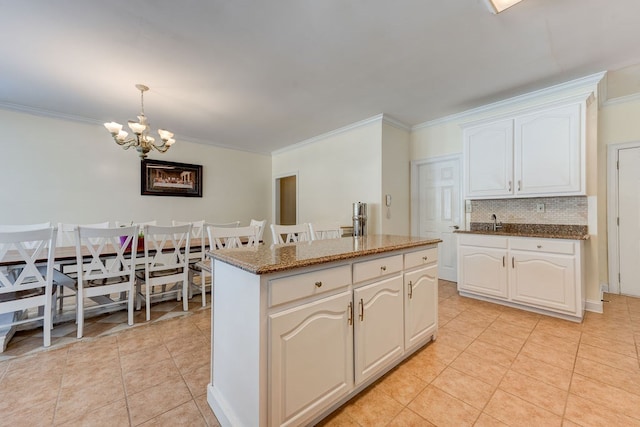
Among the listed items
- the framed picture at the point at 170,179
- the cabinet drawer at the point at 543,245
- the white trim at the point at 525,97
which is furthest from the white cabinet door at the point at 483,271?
the framed picture at the point at 170,179

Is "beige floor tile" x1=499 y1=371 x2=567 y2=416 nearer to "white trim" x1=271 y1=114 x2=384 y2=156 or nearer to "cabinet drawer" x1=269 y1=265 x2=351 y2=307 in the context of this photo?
"cabinet drawer" x1=269 y1=265 x2=351 y2=307

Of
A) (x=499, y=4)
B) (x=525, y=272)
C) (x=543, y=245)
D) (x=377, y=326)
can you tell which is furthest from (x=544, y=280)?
(x=499, y=4)

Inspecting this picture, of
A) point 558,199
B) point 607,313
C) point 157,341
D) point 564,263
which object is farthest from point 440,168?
point 157,341

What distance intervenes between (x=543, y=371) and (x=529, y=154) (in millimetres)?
2262

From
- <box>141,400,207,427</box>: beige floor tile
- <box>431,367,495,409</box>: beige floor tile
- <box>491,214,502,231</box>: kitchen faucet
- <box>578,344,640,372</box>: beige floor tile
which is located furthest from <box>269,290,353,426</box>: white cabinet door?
<box>491,214,502,231</box>: kitchen faucet

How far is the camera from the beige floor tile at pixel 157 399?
4.75ft

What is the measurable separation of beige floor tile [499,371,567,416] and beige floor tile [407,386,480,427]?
366 mm

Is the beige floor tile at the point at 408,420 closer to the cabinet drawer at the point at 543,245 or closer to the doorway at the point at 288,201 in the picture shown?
the cabinet drawer at the point at 543,245

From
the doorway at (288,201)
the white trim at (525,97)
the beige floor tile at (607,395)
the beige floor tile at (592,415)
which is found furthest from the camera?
the doorway at (288,201)

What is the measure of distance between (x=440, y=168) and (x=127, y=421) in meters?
4.37

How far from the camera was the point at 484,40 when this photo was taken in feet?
7.10

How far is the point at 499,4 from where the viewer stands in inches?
67.2

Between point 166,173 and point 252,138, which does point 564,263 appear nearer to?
point 252,138

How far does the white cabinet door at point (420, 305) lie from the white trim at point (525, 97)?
8.42 ft
